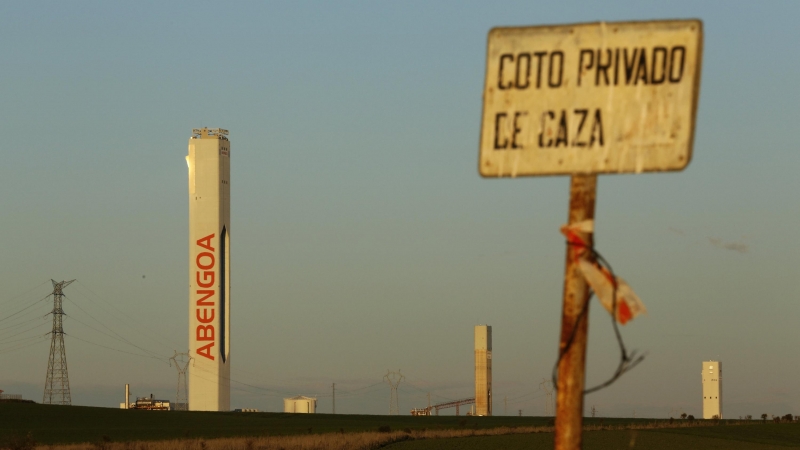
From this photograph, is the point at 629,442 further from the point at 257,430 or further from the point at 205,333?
the point at 205,333

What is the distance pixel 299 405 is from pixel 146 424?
42.6 metres

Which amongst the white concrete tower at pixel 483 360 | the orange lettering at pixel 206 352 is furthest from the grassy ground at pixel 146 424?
the white concrete tower at pixel 483 360

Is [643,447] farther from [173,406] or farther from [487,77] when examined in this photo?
[173,406]

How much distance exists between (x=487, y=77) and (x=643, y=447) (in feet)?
175

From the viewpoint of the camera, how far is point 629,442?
2393 inches

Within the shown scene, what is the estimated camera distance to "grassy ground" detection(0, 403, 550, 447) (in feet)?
247

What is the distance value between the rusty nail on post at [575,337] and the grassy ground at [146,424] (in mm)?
65050

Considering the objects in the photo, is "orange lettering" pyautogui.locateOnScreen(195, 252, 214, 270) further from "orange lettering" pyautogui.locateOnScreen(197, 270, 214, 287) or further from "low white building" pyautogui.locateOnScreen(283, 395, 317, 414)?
"low white building" pyautogui.locateOnScreen(283, 395, 317, 414)

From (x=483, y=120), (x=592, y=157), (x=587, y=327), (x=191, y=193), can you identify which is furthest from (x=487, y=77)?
(x=191, y=193)

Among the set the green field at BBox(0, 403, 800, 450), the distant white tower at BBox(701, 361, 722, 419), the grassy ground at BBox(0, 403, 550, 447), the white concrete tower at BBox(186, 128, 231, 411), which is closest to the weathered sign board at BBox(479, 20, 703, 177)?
the green field at BBox(0, 403, 800, 450)

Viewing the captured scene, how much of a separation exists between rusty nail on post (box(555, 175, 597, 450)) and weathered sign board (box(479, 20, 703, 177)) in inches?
6.5

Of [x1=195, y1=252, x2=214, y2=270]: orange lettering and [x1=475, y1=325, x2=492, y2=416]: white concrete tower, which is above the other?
[x1=195, y1=252, x2=214, y2=270]: orange lettering

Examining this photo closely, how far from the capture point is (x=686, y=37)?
691cm

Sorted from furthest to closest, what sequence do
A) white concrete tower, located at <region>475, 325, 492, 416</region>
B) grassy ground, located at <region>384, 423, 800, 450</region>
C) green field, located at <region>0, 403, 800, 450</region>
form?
white concrete tower, located at <region>475, 325, 492, 416</region>, green field, located at <region>0, 403, 800, 450</region>, grassy ground, located at <region>384, 423, 800, 450</region>
